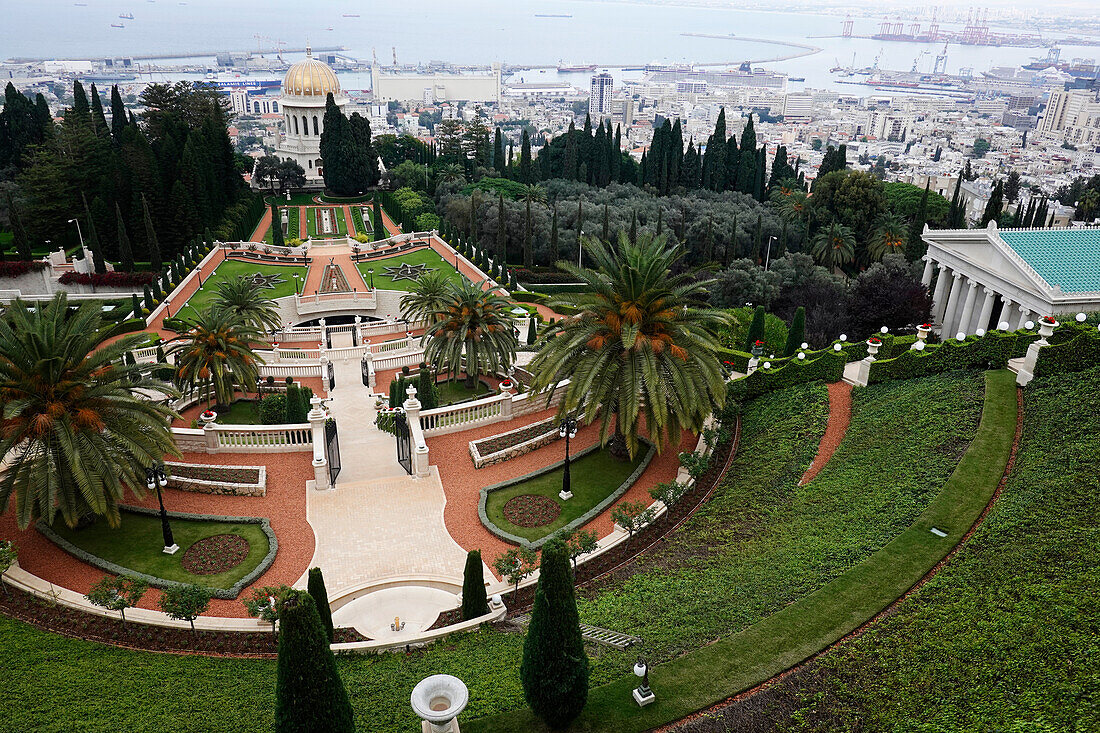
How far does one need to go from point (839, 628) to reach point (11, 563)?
68.8 feet

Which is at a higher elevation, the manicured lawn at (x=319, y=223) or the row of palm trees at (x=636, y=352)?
the row of palm trees at (x=636, y=352)

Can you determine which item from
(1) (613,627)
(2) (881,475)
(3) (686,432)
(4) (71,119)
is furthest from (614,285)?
(4) (71,119)

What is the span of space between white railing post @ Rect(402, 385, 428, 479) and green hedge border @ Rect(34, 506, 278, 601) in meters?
5.43

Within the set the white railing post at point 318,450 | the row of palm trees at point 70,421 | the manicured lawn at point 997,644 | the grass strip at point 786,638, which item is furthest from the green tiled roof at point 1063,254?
the row of palm trees at point 70,421

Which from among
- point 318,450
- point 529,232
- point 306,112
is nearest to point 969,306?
point 529,232

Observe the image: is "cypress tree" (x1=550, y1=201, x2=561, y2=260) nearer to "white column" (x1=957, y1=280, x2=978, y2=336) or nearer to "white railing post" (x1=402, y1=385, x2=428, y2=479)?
"white column" (x1=957, y1=280, x2=978, y2=336)

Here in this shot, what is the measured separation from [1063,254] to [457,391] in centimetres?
3255

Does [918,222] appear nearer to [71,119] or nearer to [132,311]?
[132,311]

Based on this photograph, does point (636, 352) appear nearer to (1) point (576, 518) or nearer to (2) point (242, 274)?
(1) point (576, 518)

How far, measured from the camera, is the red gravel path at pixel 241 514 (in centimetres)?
2066

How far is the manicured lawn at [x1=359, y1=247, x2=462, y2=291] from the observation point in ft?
195

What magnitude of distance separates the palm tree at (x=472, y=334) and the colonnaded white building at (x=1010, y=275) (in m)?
24.5

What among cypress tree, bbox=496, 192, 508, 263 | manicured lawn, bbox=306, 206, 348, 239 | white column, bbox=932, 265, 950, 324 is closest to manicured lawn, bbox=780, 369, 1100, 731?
white column, bbox=932, 265, 950, 324

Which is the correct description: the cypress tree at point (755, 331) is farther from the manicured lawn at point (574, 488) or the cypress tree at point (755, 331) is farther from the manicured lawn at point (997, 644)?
the manicured lawn at point (997, 644)
